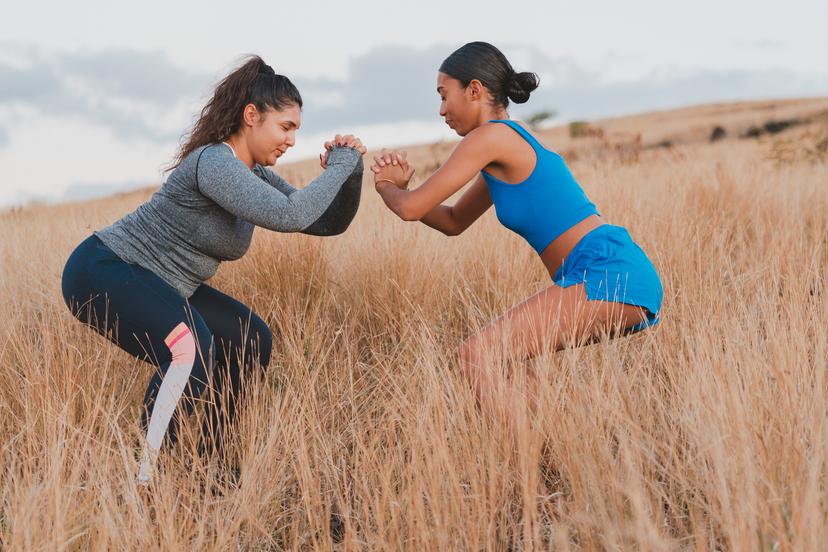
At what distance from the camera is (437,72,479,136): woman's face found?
2977 millimetres

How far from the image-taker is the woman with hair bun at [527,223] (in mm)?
2654

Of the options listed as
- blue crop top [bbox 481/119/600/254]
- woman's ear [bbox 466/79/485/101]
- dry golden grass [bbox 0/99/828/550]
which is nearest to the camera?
dry golden grass [bbox 0/99/828/550]

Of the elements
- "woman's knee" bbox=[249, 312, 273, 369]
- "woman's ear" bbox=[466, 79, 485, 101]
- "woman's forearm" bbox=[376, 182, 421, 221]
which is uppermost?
"woman's ear" bbox=[466, 79, 485, 101]

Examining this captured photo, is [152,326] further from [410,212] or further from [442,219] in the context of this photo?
[442,219]

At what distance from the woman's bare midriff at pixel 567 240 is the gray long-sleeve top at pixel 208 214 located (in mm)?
819

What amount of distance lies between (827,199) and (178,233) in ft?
16.2

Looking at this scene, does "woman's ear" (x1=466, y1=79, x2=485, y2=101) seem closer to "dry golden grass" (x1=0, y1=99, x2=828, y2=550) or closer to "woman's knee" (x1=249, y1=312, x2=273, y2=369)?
"dry golden grass" (x1=0, y1=99, x2=828, y2=550)

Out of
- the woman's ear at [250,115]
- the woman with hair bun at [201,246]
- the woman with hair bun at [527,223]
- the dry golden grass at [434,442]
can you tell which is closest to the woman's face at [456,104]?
the woman with hair bun at [527,223]

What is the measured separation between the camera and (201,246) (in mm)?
2926

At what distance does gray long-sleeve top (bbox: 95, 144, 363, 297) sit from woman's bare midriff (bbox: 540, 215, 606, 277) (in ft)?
2.69

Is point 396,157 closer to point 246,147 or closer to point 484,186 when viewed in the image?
point 484,186

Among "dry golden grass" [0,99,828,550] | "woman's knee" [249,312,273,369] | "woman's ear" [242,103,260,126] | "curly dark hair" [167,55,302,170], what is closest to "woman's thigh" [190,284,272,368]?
"woman's knee" [249,312,273,369]

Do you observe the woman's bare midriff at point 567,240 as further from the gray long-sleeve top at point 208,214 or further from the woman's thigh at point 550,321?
the gray long-sleeve top at point 208,214

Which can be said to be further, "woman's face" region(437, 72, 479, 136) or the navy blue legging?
"woman's face" region(437, 72, 479, 136)
